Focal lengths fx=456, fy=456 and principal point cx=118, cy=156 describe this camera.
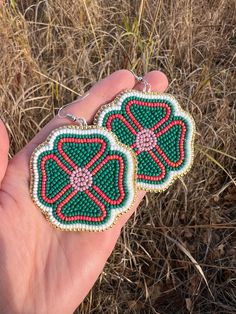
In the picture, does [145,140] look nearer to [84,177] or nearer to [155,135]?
[155,135]

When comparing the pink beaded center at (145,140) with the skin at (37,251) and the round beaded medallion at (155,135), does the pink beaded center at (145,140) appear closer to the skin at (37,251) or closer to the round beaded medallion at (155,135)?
the round beaded medallion at (155,135)

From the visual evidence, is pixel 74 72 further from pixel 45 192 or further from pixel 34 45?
pixel 45 192

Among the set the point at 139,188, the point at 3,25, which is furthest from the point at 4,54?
the point at 139,188

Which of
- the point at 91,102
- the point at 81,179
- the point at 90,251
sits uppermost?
the point at 91,102

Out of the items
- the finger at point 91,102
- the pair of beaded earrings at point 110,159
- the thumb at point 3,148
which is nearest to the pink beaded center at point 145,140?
the pair of beaded earrings at point 110,159

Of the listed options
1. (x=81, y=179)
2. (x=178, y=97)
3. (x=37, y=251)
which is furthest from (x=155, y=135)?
(x=37, y=251)

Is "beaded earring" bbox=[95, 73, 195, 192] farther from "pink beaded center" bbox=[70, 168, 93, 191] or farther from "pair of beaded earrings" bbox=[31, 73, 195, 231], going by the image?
"pink beaded center" bbox=[70, 168, 93, 191]
